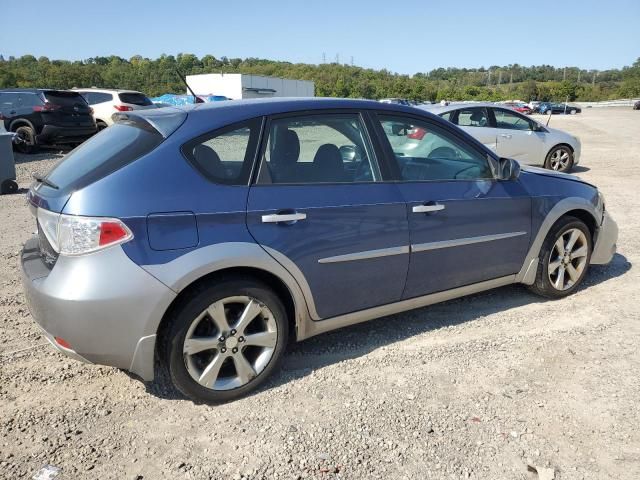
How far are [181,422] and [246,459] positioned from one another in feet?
1.64

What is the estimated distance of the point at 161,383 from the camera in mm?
3178

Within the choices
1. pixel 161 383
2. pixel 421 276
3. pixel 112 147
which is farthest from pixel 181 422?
pixel 421 276

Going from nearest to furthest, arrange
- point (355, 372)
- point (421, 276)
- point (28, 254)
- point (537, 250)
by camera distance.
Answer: point (28, 254) → point (355, 372) → point (421, 276) → point (537, 250)

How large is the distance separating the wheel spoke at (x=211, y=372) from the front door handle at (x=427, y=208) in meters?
1.55

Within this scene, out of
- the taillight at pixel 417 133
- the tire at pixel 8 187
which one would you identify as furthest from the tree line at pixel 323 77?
the taillight at pixel 417 133

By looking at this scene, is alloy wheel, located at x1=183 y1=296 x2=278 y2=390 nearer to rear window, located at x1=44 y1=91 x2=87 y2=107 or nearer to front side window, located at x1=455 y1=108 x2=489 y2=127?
front side window, located at x1=455 y1=108 x2=489 y2=127

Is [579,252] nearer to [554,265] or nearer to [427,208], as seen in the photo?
[554,265]

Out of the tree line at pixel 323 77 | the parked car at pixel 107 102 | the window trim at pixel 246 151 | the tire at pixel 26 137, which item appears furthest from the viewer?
the tree line at pixel 323 77

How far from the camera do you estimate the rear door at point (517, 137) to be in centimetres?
1088

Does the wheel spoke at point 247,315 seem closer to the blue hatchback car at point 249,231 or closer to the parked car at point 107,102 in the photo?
the blue hatchback car at point 249,231

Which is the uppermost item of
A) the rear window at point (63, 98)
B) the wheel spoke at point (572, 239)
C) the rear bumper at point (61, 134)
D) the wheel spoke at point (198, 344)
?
the rear window at point (63, 98)

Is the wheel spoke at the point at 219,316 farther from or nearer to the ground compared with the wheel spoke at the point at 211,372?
farther from the ground

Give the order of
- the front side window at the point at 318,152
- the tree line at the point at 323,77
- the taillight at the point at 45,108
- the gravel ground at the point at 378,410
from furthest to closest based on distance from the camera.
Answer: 1. the tree line at the point at 323,77
2. the taillight at the point at 45,108
3. the front side window at the point at 318,152
4. the gravel ground at the point at 378,410

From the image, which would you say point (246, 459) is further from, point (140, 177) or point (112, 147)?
point (112, 147)
